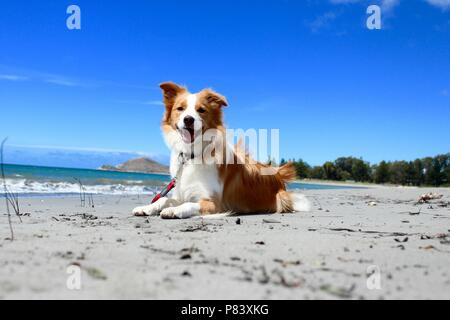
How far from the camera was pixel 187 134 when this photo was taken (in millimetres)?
6086

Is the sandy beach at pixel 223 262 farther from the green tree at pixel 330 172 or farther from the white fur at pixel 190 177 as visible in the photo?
the green tree at pixel 330 172

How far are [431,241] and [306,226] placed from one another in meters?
1.43

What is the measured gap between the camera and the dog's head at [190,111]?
19.6ft

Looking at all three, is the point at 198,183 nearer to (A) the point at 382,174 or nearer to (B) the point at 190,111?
(B) the point at 190,111

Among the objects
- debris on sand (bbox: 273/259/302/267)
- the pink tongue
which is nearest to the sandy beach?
debris on sand (bbox: 273/259/302/267)

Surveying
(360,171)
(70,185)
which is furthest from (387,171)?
(70,185)

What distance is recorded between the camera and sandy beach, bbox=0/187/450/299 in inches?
85.7

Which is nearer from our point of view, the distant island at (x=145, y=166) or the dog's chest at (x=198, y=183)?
the dog's chest at (x=198, y=183)

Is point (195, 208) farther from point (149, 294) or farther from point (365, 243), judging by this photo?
point (149, 294)

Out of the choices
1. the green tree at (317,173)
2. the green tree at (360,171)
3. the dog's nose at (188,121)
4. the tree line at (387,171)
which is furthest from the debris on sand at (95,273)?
the green tree at (360,171)

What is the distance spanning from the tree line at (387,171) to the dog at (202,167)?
76670 mm

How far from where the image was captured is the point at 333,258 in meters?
3.00

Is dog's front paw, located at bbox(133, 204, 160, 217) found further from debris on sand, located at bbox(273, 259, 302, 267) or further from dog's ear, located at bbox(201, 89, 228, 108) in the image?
debris on sand, located at bbox(273, 259, 302, 267)

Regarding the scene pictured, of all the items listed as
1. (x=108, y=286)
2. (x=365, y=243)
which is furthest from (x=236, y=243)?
(x=108, y=286)
